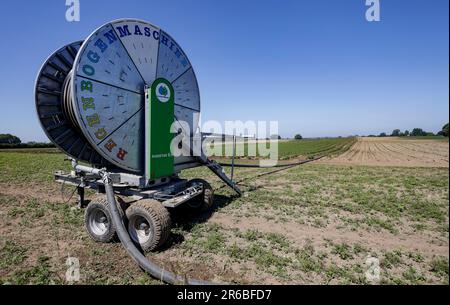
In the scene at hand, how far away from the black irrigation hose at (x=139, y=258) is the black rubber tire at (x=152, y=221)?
1.27ft

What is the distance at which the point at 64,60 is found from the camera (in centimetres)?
726

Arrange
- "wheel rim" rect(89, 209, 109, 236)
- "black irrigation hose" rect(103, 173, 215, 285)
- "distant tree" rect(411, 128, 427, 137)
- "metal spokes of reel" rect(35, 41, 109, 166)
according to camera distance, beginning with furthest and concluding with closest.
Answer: "distant tree" rect(411, 128, 427, 137)
"metal spokes of reel" rect(35, 41, 109, 166)
"wheel rim" rect(89, 209, 109, 236)
"black irrigation hose" rect(103, 173, 215, 285)

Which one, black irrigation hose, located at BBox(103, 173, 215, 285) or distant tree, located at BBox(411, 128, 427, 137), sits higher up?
distant tree, located at BBox(411, 128, 427, 137)

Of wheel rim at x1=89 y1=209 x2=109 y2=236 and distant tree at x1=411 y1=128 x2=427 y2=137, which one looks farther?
distant tree at x1=411 y1=128 x2=427 y2=137

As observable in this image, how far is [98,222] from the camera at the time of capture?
6094mm

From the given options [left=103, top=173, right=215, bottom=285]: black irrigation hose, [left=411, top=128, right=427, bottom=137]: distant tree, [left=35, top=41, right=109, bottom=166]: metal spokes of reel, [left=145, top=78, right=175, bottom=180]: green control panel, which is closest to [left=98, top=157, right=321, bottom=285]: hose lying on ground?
[left=103, top=173, right=215, bottom=285]: black irrigation hose

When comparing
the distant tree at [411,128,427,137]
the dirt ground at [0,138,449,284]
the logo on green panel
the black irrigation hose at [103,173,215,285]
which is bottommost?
the dirt ground at [0,138,449,284]

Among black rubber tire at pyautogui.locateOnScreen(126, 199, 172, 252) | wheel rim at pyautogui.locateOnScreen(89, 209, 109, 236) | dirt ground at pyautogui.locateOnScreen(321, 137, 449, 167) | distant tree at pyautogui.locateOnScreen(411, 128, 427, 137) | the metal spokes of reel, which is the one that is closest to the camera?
black rubber tire at pyautogui.locateOnScreen(126, 199, 172, 252)

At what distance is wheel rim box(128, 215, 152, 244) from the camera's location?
18.4ft

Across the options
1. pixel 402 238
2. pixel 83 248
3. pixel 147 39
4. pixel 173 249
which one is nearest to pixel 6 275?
pixel 83 248

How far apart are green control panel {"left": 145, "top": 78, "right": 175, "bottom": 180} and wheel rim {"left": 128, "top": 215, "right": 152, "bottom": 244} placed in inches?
42.4

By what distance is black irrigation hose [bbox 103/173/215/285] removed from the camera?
4.01m

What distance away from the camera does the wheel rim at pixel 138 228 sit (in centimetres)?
560

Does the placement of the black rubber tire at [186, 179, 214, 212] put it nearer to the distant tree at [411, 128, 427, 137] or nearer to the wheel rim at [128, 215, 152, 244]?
the wheel rim at [128, 215, 152, 244]
